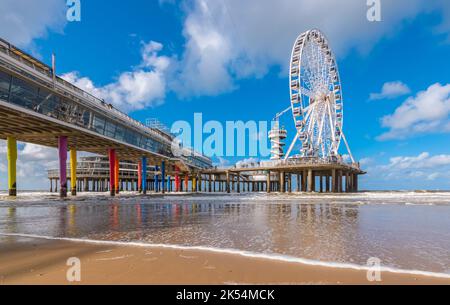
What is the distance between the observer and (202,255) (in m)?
4.52

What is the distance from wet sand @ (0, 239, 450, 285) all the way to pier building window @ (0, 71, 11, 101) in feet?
76.3

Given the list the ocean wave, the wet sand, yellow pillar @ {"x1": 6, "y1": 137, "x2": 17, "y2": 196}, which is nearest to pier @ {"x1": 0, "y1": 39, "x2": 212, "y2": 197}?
yellow pillar @ {"x1": 6, "y1": 137, "x2": 17, "y2": 196}

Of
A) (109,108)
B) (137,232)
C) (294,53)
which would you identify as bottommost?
(137,232)

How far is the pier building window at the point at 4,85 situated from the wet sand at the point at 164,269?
23252 millimetres

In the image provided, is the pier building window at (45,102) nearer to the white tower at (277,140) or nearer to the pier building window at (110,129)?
the pier building window at (110,129)

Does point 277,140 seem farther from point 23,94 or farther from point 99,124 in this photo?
point 23,94

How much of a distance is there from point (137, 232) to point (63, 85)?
2787 cm

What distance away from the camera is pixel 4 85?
22.0 metres

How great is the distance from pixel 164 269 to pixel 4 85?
26.4 metres

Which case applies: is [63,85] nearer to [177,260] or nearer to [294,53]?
[177,260]

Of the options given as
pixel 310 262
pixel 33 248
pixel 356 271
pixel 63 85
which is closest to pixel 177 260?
pixel 310 262

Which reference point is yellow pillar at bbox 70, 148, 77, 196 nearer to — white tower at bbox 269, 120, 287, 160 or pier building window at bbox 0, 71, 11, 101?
pier building window at bbox 0, 71, 11, 101

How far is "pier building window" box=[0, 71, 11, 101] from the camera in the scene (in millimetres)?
21794
